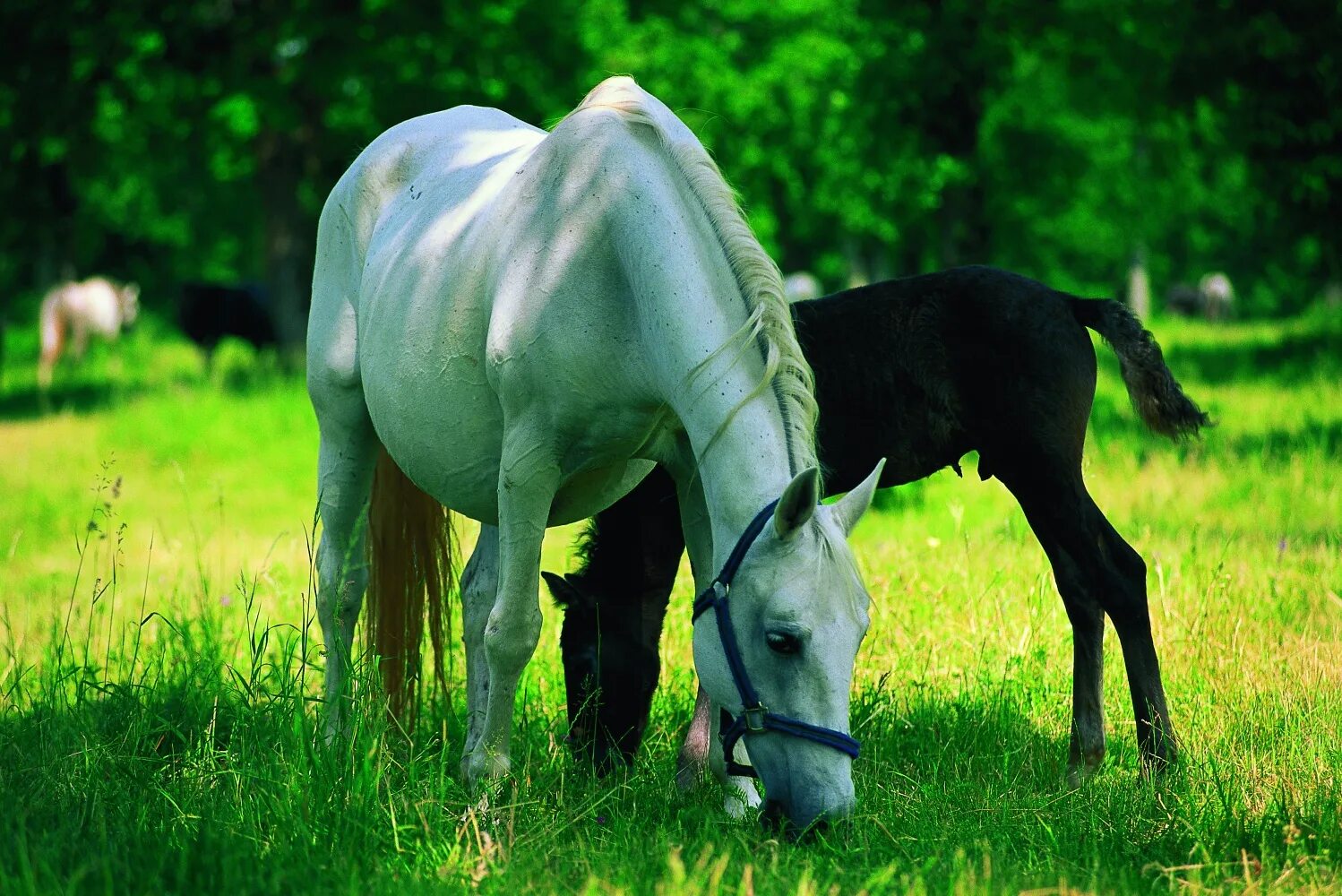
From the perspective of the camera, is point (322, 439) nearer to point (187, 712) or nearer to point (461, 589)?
Result: point (461, 589)

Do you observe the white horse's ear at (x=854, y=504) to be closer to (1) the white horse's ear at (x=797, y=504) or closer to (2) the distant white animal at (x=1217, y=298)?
(1) the white horse's ear at (x=797, y=504)

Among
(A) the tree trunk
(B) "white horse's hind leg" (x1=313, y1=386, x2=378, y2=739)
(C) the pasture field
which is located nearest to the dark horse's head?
(C) the pasture field

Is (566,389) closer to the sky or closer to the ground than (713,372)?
closer to the ground

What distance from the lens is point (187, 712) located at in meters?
4.40

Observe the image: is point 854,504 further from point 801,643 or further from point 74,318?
point 74,318

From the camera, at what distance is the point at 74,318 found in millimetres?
25500

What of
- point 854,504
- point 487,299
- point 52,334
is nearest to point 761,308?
point 854,504

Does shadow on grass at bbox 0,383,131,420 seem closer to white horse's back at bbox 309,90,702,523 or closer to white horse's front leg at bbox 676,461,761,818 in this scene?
white horse's back at bbox 309,90,702,523

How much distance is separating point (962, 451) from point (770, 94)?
25.4 m

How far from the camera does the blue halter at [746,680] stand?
301 centimetres

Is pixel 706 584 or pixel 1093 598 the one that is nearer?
pixel 706 584

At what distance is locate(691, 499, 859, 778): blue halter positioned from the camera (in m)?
3.01

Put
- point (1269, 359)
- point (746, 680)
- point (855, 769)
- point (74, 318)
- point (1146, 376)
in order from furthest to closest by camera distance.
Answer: point (74, 318)
point (1269, 359)
point (1146, 376)
point (855, 769)
point (746, 680)

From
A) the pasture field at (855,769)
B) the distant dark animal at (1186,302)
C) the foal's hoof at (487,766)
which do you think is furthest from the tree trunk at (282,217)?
the distant dark animal at (1186,302)
